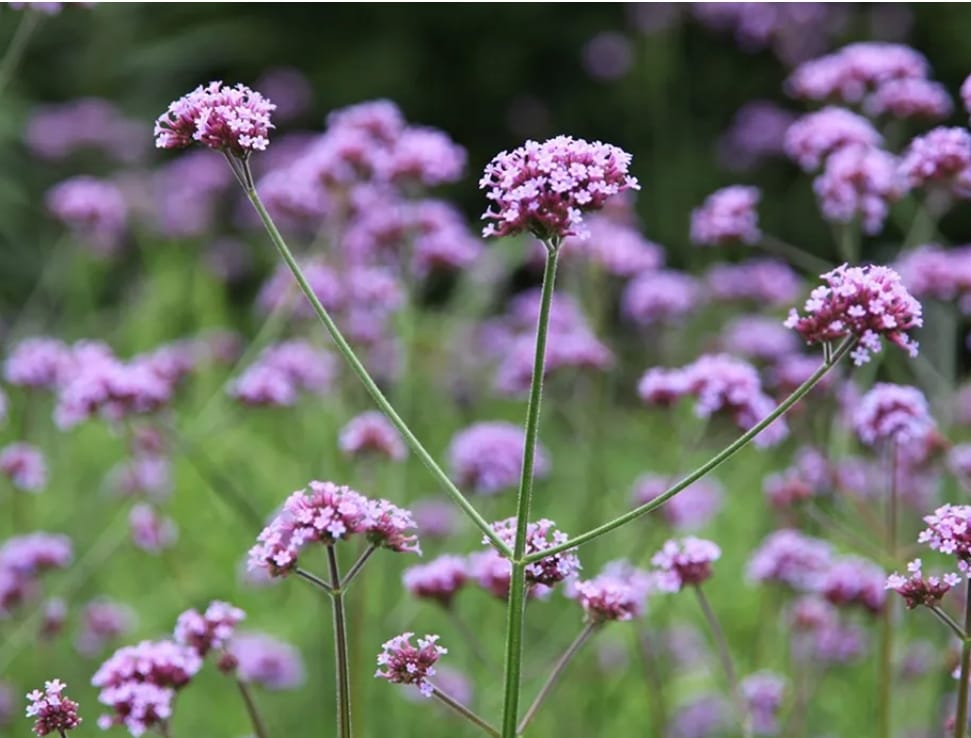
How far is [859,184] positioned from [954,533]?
1.53 meters

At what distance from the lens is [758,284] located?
179 inches

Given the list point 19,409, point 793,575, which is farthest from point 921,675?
point 19,409

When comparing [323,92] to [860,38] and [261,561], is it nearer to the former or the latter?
[860,38]

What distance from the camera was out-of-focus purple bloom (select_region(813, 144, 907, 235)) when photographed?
9.96 ft

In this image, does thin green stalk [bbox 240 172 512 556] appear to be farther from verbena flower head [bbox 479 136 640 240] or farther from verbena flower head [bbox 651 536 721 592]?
verbena flower head [bbox 651 536 721 592]

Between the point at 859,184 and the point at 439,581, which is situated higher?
the point at 859,184

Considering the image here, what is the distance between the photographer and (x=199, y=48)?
351 inches

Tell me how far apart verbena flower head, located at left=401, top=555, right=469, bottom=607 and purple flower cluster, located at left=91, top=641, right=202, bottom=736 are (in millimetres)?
539

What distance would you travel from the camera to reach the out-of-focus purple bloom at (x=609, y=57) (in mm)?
7930

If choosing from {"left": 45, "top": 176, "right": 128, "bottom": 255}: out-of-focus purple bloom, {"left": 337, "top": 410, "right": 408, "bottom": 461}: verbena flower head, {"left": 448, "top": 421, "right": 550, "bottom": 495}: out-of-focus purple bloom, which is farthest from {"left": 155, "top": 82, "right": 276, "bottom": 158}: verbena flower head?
{"left": 45, "top": 176, "right": 128, "bottom": 255}: out-of-focus purple bloom

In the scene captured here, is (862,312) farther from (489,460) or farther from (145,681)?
(489,460)

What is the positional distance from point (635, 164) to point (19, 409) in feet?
13.2

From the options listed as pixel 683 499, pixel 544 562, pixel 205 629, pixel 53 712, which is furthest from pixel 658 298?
pixel 53 712

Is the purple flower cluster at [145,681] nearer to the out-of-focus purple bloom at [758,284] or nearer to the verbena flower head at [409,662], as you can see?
the verbena flower head at [409,662]
